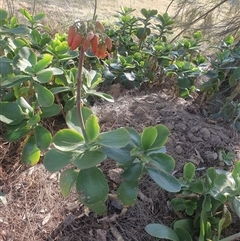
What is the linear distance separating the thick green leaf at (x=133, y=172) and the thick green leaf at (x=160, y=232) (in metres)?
0.17

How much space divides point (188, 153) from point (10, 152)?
760 millimetres

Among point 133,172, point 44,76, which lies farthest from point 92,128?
point 44,76

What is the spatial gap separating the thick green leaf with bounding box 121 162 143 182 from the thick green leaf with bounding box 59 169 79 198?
16 centimetres

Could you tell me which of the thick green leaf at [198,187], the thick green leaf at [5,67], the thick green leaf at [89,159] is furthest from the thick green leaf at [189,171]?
the thick green leaf at [5,67]

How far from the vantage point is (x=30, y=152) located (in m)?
1.31

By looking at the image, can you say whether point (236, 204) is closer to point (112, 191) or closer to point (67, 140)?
point (112, 191)

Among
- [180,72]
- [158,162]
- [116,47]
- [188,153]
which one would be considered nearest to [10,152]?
[158,162]

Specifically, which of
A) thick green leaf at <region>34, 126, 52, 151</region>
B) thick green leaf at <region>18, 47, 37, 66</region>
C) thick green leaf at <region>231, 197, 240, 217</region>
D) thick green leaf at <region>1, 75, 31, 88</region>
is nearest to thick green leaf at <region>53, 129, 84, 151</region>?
thick green leaf at <region>34, 126, 52, 151</region>

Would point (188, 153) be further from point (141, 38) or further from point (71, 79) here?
point (141, 38)

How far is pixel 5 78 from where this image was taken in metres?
1.35

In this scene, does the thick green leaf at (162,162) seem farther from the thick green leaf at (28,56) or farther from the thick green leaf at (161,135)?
the thick green leaf at (28,56)

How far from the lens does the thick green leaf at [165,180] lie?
1.13 meters

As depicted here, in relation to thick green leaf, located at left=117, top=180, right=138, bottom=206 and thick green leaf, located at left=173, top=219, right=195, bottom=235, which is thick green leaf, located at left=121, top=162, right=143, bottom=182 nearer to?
thick green leaf, located at left=117, top=180, right=138, bottom=206

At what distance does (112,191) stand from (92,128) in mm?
353
